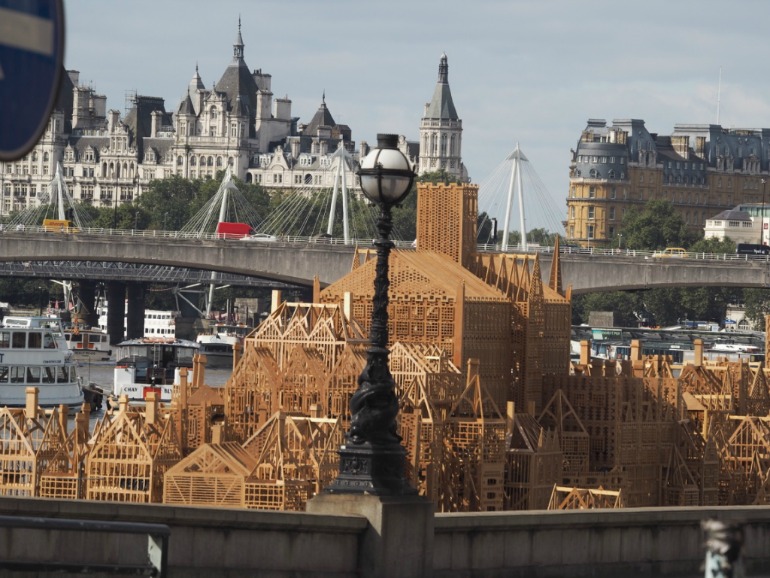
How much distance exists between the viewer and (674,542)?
1664 centimetres

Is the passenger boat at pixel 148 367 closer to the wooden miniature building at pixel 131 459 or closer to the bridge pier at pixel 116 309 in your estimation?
the bridge pier at pixel 116 309

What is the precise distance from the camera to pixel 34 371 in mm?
82625

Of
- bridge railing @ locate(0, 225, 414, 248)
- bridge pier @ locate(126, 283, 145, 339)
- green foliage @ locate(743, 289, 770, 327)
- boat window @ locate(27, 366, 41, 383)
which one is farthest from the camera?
green foliage @ locate(743, 289, 770, 327)

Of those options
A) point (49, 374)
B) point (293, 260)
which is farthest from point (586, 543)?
point (293, 260)

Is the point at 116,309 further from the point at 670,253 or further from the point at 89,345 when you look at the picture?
the point at 670,253

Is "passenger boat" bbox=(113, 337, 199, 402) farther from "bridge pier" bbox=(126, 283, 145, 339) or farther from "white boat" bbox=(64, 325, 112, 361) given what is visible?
"bridge pier" bbox=(126, 283, 145, 339)

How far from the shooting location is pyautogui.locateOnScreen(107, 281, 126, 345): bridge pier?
151m

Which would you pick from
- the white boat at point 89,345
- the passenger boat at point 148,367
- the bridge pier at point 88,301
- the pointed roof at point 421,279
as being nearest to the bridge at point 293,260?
the passenger boat at point 148,367

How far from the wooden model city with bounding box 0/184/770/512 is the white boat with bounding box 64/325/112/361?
8948cm

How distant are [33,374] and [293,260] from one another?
23.8m

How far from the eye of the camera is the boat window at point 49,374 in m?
82.1

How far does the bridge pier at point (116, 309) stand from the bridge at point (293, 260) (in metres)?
43.3

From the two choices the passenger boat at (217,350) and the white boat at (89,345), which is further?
the white boat at (89,345)

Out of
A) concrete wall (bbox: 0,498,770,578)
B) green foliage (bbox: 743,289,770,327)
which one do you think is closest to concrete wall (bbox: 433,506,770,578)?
concrete wall (bbox: 0,498,770,578)
